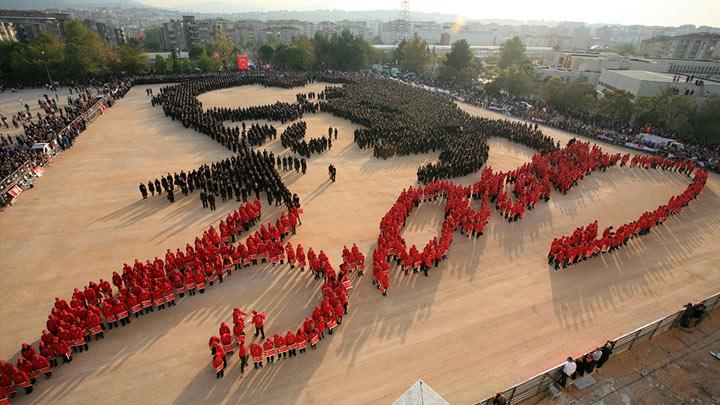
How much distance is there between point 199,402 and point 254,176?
11.8m

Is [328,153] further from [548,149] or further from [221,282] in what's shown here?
[548,149]

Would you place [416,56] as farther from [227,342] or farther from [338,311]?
[227,342]

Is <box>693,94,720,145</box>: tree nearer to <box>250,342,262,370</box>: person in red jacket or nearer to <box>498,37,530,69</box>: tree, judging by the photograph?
<box>250,342,262,370</box>: person in red jacket

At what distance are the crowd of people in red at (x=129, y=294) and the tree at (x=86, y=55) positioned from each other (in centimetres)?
4393

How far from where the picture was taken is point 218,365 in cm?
861

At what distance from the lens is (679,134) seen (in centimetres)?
3028

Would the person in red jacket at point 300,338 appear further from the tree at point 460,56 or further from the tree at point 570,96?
the tree at point 460,56

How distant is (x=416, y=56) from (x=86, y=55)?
46.5 metres

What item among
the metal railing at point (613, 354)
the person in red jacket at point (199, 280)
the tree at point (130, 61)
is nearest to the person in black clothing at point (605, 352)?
the metal railing at point (613, 354)

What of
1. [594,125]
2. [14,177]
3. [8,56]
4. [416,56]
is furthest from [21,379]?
[416,56]

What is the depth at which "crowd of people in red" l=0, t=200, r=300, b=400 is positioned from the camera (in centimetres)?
841

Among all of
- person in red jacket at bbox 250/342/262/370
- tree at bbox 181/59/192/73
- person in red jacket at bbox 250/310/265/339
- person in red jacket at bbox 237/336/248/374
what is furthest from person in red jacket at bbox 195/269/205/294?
tree at bbox 181/59/192/73

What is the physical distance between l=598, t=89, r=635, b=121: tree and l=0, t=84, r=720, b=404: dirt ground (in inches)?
588

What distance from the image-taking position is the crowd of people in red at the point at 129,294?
8414mm
